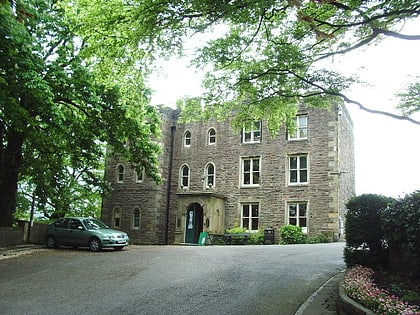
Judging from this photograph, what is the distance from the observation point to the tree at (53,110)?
12945 mm

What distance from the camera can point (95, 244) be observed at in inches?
756

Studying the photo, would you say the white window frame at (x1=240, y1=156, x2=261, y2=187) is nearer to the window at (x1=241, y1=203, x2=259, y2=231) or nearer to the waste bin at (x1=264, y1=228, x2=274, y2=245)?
the window at (x1=241, y1=203, x2=259, y2=231)

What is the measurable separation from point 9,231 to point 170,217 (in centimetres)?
1550

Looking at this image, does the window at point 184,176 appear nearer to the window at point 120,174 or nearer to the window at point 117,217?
the window at point 120,174

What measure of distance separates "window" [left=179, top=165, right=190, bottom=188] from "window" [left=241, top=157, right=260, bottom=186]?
476 centimetres

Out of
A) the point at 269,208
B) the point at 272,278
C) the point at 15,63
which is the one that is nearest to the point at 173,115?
the point at 269,208

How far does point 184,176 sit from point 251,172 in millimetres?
5824

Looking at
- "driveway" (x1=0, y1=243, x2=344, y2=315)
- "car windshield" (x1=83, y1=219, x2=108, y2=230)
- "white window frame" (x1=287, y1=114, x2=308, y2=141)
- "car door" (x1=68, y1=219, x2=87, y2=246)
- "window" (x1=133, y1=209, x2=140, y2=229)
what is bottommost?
"driveway" (x1=0, y1=243, x2=344, y2=315)

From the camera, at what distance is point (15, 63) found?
509 inches

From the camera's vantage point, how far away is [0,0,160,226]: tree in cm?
1295

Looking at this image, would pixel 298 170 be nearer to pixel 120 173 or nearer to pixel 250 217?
pixel 250 217

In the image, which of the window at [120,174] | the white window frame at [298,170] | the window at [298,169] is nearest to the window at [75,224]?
the white window frame at [298,170]

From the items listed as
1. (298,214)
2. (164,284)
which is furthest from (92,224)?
(298,214)

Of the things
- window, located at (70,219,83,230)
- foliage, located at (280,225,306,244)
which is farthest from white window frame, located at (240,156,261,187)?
window, located at (70,219,83,230)
